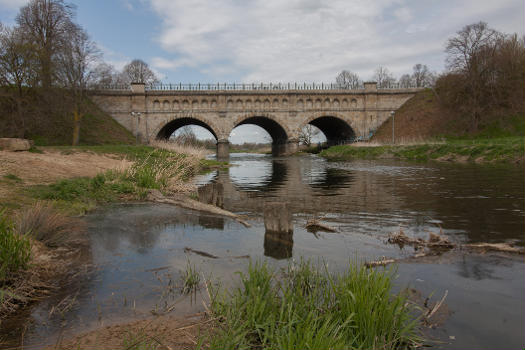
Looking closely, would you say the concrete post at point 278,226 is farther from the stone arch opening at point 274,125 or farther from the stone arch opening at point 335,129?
the stone arch opening at point 335,129

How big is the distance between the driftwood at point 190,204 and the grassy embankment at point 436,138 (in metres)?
18.6

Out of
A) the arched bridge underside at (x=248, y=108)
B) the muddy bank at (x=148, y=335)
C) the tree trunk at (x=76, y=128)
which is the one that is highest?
the arched bridge underside at (x=248, y=108)

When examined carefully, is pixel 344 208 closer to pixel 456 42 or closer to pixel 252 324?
pixel 252 324

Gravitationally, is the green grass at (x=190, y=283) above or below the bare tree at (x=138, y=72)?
below

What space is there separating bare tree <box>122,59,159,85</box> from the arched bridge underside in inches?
710

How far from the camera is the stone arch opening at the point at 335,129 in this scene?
53350 millimetres

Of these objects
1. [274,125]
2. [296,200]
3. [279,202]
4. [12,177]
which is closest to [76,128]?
[274,125]

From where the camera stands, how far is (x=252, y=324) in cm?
289

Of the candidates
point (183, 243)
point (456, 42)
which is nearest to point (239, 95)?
point (456, 42)

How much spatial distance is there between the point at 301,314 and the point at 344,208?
582 centimetres

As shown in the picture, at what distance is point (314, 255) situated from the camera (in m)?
4.95

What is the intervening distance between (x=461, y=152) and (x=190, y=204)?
21.9 meters

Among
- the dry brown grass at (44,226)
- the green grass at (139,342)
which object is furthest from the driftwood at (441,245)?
the dry brown grass at (44,226)

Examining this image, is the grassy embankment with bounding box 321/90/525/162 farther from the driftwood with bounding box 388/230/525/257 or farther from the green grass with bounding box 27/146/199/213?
the green grass with bounding box 27/146/199/213
